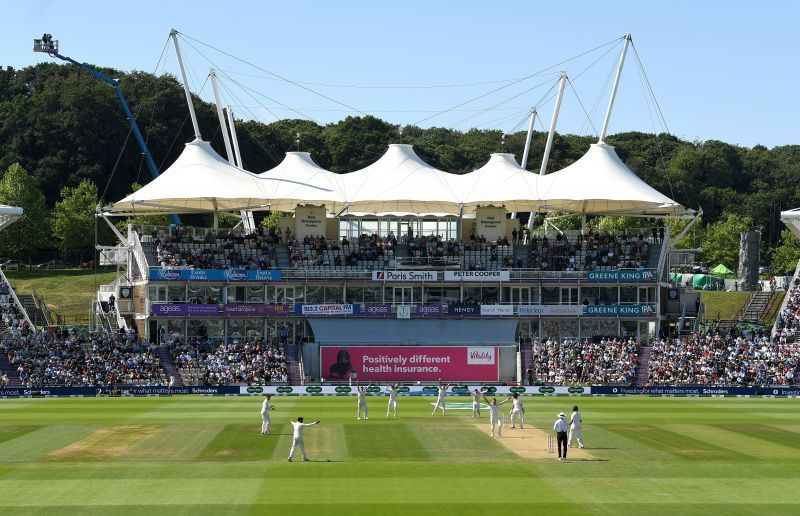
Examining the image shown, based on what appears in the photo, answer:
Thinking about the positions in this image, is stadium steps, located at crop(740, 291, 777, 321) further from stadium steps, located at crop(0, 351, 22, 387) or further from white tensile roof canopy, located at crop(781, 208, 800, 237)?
stadium steps, located at crop(0, 351, 22, 387)

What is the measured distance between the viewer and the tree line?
101 metres

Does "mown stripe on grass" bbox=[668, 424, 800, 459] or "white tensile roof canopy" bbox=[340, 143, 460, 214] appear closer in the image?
"mown stripe on grass" bbox=[668, 424, 800, 459]

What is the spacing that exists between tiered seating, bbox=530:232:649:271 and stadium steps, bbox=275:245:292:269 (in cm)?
1501

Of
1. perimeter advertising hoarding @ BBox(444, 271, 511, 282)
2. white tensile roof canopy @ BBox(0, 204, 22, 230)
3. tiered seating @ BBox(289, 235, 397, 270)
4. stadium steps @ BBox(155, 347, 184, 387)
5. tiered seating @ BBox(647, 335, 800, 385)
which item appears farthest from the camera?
tiered seating @ BBox(289, 235, 397, 270)

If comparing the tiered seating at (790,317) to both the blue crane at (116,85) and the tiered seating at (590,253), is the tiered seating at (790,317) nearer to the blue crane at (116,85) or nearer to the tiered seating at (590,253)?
the tiered seating at (590,253)

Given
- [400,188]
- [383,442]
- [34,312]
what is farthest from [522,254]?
[383,442]

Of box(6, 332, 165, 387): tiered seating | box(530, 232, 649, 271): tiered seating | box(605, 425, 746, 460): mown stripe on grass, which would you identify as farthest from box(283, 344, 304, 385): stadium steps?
box(605, 425, 746, 460): mown stripe on grass

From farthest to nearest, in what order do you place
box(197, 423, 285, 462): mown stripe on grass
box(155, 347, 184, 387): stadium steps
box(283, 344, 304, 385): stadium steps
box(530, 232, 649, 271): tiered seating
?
box(530, 232, 649, 271): tiered seating, box(283, 344, 304, 385): stadium steps, box(155, 347, 184, 387): stadium steps, box(197, 423, 285, 462): mown stripe on grass

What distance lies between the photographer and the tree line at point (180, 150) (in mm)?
101188

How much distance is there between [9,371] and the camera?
2365 inches

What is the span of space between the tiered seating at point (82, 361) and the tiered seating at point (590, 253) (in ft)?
79.7

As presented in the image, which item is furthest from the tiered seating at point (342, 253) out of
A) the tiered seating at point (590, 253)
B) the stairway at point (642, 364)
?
the stairway at point (642, 364)

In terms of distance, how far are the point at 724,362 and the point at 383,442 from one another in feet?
106

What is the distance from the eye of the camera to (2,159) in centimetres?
10831
